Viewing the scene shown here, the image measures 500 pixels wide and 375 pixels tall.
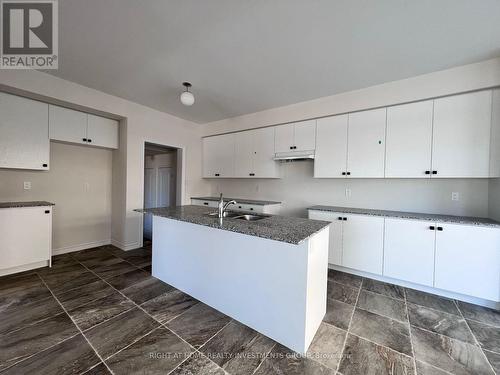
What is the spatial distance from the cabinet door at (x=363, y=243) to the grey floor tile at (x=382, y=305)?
0.41 m

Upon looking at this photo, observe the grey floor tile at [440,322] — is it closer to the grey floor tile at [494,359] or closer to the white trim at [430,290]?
the grey floor tile at [494,359]

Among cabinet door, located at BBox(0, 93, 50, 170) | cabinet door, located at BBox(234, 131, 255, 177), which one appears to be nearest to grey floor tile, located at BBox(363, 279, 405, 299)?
cabinet door, located at BBox(234, 131, 255, 177)

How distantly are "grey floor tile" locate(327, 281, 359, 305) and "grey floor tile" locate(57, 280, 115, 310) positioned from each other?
2436 millimetres

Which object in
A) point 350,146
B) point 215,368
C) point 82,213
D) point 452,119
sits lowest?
point 215,368

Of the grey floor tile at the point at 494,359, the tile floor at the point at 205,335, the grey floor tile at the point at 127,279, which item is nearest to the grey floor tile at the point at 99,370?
the tile floor at the point at 205,335

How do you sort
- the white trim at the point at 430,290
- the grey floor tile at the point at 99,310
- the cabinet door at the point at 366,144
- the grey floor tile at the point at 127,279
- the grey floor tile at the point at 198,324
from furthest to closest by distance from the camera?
the cabinet door at the point at 366,144, the grey floor tile at the point at 127,279, the white trim at the point at 430,290, the grey floor tile at the point at 99,310, the grey floor tile at the point at 198,324

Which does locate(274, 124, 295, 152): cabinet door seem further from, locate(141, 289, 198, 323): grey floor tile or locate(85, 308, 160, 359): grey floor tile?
locate(85, 308, 160, 359): grey floor tile

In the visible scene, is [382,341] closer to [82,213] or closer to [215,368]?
[215,368]

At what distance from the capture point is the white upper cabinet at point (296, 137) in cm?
327

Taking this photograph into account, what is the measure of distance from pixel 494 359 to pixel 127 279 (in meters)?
3.40

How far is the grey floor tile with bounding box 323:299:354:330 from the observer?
180 cm

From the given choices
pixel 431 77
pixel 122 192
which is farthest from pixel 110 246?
pixel 431 77

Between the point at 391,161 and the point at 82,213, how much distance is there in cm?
489

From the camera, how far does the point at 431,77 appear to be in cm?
235
